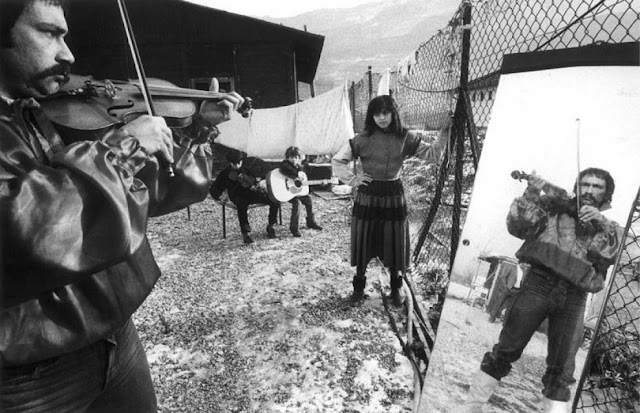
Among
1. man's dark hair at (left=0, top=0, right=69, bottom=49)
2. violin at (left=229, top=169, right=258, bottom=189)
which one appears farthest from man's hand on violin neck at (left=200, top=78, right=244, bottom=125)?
violin at (left=229, top=169, right=258, bottom=189)

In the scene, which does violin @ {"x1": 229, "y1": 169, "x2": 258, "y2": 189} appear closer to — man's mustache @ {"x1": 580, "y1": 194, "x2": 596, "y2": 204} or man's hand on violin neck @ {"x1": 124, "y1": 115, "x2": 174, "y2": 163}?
man's hand on violin neck @ {"x1": 124, "y1": 115, "x2": 174, "y2": 163}

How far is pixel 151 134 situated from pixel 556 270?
1.47 metres

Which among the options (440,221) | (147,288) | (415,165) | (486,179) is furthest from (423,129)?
(147,288)

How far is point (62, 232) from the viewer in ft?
2.12

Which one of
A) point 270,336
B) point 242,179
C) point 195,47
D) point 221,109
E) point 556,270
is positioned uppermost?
point 195,47

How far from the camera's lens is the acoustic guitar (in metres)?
5.35

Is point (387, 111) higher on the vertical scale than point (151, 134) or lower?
higher

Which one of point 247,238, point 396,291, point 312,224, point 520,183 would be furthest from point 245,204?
point 520,183

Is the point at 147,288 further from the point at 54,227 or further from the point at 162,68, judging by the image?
the point at 162,68

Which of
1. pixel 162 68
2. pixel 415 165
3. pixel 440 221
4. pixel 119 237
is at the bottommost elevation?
pixel 440 221

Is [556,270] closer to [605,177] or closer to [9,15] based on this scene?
[605,177]

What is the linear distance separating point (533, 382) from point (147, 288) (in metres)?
1.47

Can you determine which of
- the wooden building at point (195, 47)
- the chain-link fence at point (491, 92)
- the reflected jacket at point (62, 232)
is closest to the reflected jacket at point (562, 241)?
the chain-link fence at point (491, 92)

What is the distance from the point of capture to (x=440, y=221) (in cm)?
462
